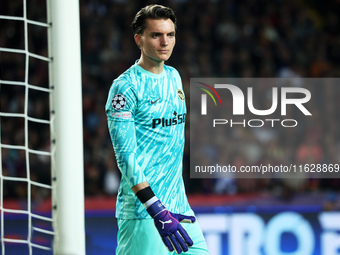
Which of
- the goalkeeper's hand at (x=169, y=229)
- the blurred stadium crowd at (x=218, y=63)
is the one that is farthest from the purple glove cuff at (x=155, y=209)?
the blurred stadium crowd at (x=218, y=63)

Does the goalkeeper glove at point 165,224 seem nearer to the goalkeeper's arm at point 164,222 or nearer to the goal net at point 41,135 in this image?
the goalkeeper's arm at point 164,222

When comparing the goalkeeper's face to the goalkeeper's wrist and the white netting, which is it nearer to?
the goalkeeper's wrist

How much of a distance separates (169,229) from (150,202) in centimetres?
15

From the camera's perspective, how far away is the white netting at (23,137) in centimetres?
607

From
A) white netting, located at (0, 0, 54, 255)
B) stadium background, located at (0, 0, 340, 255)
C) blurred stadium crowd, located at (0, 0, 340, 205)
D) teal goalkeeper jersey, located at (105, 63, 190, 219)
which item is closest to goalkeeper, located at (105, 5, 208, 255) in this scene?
teal goalkeeper jersey, located at (105, 63, 190, 219)

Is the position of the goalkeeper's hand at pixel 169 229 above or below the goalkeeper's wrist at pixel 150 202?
below

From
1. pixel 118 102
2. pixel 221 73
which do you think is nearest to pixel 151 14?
pixel 118 102

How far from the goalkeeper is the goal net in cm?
37

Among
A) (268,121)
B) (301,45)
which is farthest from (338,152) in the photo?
(301,45)

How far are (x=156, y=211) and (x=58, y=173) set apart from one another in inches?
21.6

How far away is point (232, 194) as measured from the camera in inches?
257

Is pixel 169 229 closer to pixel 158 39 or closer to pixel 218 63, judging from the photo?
pixel 158 39

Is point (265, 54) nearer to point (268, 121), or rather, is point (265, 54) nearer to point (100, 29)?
point (268, 121)

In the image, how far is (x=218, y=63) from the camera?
8555 mm
